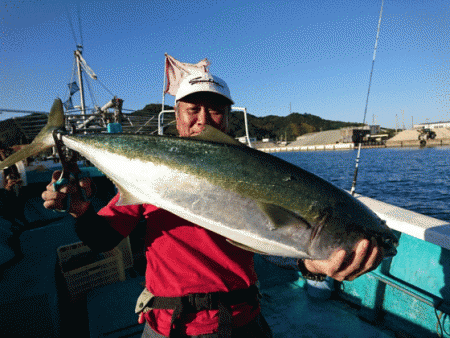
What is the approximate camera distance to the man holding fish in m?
1.51

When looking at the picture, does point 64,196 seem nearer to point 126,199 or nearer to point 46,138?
point 126,199

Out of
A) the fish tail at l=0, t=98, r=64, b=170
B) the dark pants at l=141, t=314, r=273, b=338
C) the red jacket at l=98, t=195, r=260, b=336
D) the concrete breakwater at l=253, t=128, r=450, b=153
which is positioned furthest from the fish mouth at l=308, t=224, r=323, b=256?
the concrete breakwater at l=253, t=128, r=450, b=153

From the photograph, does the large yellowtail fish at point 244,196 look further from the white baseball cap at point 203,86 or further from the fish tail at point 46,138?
the white baseball cap at point 203,86

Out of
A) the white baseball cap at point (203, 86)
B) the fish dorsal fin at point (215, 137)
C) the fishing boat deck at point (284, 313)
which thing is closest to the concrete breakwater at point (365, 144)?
the fishing boat deck at point (284, 313)

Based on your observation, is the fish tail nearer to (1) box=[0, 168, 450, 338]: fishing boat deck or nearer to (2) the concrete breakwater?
(1) box=[0, 168, 450, 338]: fishing boat deck

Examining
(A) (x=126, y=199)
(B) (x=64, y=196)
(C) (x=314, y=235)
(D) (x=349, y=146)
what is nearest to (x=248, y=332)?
(C) (x=314, y=235)

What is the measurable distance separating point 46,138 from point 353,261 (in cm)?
242

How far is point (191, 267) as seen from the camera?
1593 millimetres

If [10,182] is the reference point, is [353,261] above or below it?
above

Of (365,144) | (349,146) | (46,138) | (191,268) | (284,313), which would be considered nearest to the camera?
(191,268)

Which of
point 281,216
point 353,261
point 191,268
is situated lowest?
point 191,268

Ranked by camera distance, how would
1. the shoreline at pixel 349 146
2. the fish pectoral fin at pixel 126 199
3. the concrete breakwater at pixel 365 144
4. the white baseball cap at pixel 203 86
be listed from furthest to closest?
the concrete breakwater at pixel 365 144
the shoreline at pixel 349 146
the white baseball cap at pixel 203 86
the fish pectoral fin at pixel 126 199

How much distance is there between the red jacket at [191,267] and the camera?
1.54 metres

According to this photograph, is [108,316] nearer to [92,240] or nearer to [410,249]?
[92,240]
